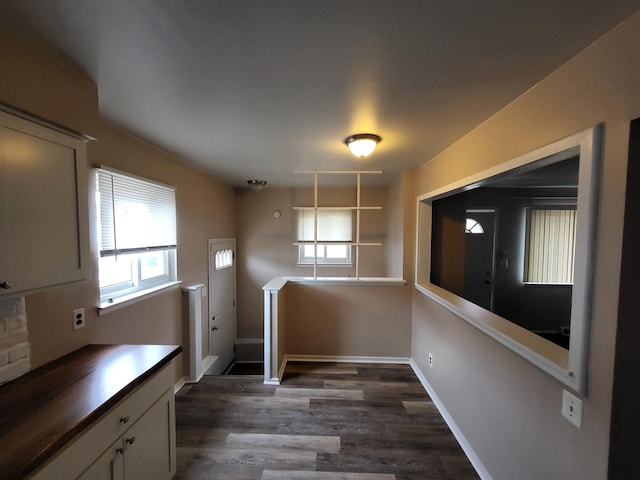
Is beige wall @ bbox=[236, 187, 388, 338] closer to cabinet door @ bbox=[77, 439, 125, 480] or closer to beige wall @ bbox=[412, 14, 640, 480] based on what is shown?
beige wall @ bbox=[412, 14, 640, 480]

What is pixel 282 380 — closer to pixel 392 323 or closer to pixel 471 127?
pixel 392 323

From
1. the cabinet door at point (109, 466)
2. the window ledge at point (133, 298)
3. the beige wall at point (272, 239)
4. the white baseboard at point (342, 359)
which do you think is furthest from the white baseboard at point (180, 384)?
the beige wall at point (272, 239)

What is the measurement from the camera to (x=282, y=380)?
2.79 m

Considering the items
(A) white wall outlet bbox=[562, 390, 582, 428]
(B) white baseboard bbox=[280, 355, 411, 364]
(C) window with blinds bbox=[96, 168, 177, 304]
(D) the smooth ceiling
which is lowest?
(B) white baseboard bbox=[280, 355, 411, 364]

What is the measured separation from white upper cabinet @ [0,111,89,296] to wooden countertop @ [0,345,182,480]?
0.48 metres

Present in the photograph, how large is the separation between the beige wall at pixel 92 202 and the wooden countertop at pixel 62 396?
0.15 m

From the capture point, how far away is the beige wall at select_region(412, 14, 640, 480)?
2.92ft

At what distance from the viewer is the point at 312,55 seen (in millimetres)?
1069

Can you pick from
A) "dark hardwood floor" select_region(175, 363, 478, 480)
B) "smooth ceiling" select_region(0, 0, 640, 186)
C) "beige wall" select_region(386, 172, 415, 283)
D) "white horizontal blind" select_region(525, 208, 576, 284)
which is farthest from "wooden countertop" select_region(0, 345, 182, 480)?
"white horizontal blind" select_region(525, 208, 576, 284)

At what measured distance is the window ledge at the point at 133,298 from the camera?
174 centimetres

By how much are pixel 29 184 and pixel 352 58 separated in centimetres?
147

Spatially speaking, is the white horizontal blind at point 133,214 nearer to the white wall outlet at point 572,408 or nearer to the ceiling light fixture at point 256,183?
the ceiling light fixture at point 256,183

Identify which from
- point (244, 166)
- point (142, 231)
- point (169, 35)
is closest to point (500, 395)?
point (169, 35)

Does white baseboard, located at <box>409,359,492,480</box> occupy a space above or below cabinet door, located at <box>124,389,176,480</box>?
below
